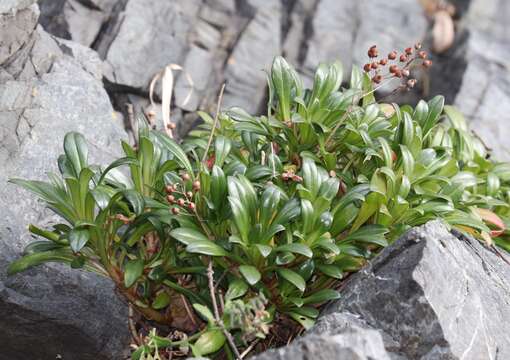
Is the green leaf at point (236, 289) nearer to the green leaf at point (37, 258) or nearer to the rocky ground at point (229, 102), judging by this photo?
the rocky ground at point (229, 102)

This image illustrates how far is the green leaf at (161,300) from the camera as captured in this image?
3.74 metres

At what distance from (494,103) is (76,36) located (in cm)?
424

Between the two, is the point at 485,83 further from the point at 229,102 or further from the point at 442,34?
the point at 229,102

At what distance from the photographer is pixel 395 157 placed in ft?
13.2

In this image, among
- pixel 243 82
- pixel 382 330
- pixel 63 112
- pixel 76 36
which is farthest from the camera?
pixel 243 82

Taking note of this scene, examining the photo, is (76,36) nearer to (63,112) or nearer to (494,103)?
(63,112)

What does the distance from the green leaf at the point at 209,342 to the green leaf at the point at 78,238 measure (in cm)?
70

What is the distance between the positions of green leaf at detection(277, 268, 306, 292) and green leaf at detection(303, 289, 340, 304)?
0.13 m

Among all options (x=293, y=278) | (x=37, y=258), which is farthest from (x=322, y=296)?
(x=37, y=258)

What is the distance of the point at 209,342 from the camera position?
10.6ft

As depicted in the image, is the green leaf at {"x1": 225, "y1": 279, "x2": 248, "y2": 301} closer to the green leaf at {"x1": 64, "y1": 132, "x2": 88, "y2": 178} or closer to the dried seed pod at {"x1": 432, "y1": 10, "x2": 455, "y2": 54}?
the green leaf at {"x1": 64, "y1": 132, "x2": 88, "y2": 178}

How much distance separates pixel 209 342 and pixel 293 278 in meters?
0.49

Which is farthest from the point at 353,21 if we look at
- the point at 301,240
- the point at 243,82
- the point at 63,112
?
the point at 301,240

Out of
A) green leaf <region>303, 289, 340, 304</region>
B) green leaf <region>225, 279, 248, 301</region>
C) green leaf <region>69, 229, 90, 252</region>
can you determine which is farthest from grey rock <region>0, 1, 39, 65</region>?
green leaf <region>303, 289, 340, 304</region>
